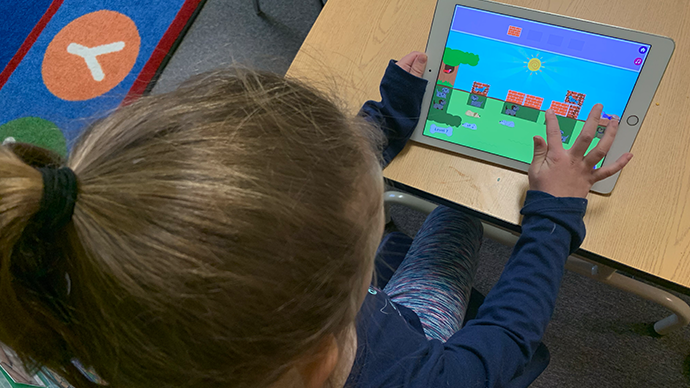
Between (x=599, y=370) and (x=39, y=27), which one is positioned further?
(x=39, y=27)

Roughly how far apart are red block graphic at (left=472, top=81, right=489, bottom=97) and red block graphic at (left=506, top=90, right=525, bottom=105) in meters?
0.03

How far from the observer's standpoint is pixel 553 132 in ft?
2.02

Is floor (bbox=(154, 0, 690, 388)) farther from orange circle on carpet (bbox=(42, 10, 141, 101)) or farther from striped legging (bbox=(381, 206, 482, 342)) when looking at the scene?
orange circle on carpet (bbox=(42, 10, 141, 101))

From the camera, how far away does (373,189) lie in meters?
0.39

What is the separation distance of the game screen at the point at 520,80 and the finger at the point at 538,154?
2 cm

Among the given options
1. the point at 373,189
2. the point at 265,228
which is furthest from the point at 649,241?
the point at 265,228

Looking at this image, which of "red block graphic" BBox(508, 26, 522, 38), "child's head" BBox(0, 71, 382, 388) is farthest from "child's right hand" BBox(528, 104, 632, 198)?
"child's head" BBox(0, 71, 382, 388)

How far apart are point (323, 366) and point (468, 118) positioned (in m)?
0.44

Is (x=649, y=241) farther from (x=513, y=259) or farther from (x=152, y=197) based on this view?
(x=152, y=197)

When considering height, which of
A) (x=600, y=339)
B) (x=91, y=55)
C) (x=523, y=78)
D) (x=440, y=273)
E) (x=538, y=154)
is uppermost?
(x=523, y=78)

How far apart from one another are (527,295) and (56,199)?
58 centimetres

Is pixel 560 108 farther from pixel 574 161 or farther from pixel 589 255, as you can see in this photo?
pixel 589 255

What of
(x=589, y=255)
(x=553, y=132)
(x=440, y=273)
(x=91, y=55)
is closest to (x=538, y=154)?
(x=553, y=132)

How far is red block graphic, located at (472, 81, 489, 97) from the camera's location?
2.14ft
